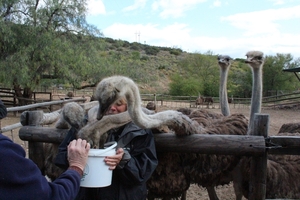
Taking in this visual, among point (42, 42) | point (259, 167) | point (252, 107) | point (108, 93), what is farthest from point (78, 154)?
point (42, 42)

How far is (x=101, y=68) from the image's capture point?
15.3 m

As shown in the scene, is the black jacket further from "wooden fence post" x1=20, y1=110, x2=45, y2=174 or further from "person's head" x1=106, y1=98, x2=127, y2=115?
"wooden fence post" x1=20, y1=110, x2=45, y2=174

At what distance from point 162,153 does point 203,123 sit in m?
0.74

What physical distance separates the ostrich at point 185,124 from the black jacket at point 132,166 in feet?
0.37

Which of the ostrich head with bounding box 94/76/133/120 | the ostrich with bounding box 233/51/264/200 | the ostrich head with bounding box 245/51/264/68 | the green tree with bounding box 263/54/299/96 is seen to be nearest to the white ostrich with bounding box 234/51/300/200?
the ostrich with bounding box 233/51/264/200

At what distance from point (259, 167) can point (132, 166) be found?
896 mm

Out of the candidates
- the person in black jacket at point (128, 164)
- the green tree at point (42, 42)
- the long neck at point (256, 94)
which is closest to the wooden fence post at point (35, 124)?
the person in black jacket at point (128, 164)

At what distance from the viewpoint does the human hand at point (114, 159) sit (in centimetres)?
166

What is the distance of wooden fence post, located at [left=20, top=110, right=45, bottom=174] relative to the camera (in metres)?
2.54

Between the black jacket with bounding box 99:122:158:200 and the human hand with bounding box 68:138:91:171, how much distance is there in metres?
0.28

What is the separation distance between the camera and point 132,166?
1.78m

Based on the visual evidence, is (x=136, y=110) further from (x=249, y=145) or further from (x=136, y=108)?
(x=249, y=145)

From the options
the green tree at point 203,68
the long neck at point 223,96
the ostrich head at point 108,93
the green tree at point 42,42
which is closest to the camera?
the ostrich head at point 108,93

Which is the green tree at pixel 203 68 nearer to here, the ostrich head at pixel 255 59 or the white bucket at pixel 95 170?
the ostrich head at pixel 255 59
